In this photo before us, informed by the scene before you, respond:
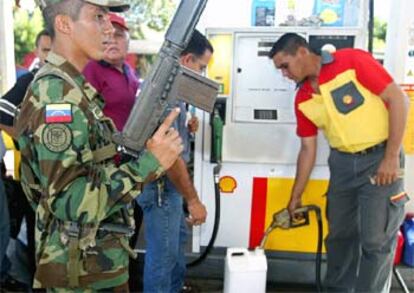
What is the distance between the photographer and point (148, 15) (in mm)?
3273

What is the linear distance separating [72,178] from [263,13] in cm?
167

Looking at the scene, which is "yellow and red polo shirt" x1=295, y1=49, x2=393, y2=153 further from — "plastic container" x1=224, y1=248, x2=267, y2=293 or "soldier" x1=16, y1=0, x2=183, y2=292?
"soldier" x1=16, y1=0, x2=183, y2=292

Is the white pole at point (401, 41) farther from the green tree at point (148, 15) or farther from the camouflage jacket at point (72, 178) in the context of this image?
the camouflage jacket at point (72, 178)

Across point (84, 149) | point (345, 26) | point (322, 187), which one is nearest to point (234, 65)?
point (345, 26)

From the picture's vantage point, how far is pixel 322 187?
2502mm

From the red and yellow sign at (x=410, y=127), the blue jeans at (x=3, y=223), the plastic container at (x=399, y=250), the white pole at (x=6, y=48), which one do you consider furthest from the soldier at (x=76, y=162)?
the white pole at (x=6, y=48)

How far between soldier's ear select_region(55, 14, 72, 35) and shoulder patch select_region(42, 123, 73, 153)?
294mm

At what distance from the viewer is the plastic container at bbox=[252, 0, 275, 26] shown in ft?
7.91

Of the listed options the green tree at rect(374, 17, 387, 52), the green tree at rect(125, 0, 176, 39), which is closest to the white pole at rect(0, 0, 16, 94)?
the green tree at rect(125, 0, 176, 39)

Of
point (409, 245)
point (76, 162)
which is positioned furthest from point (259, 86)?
point (76, 162)

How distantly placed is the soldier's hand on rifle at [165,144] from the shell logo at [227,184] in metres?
1.28

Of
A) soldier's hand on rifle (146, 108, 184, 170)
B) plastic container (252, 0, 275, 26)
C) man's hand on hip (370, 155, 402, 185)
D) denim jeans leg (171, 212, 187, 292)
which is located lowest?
denim jeans leg (171, 212, 187, 292)

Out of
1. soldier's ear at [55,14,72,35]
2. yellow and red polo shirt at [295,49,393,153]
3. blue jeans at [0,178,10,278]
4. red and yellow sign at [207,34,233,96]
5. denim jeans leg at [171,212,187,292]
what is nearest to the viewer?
soldier's ear at [55,14,72,35]

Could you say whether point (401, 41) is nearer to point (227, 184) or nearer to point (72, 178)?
point (227, 184)
